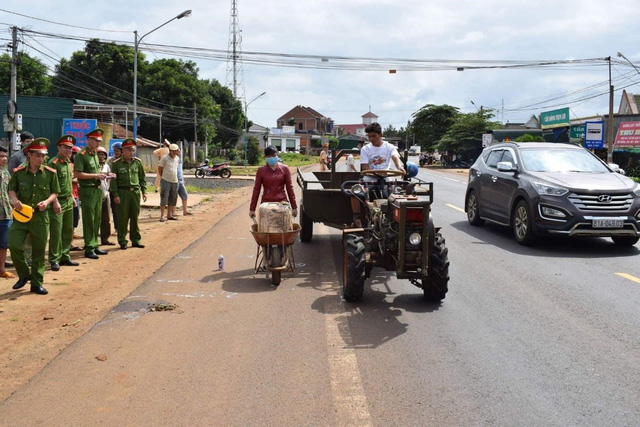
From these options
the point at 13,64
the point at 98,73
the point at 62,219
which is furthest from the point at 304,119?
the point at 62,219

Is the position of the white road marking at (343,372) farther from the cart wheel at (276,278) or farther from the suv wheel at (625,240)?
the suv wheel at (625,240)

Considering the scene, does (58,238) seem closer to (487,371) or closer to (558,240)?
(487,371)

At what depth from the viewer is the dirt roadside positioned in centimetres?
564

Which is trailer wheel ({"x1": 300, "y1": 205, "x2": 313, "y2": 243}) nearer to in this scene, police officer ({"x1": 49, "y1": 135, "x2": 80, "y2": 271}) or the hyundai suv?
the hyundai suv

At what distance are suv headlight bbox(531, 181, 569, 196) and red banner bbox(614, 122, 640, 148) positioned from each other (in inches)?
1201

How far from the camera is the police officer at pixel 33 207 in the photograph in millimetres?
7938

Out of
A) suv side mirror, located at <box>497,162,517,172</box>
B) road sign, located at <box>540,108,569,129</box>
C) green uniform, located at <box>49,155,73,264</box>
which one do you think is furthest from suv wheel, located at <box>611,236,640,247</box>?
road sign, located at <box>540,108,569,129</box>

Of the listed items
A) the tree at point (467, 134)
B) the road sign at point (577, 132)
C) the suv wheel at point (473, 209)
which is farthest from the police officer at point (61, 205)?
the tree at point (467, 134)

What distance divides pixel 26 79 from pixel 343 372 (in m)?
60.8

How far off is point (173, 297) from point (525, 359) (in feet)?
13.5

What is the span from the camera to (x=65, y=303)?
7566 mm

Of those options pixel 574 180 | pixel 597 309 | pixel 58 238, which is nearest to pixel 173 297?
pixel 58 238

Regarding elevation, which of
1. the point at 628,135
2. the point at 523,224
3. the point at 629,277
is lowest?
the point at 629,277

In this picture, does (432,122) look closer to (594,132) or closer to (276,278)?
(594,132)
